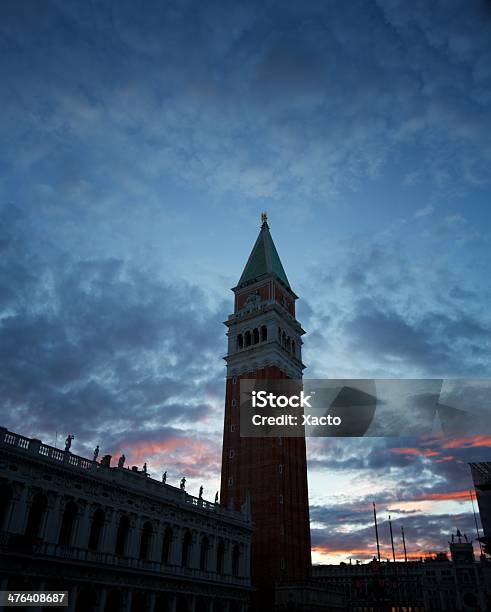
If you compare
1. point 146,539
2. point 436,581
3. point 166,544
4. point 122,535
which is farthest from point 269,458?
point 436,581

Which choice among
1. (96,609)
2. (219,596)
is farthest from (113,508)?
(219,596)

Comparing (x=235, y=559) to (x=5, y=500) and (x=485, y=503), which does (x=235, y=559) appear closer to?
(x=485, y=503)

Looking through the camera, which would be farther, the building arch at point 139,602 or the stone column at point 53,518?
the building arch at point 139,602

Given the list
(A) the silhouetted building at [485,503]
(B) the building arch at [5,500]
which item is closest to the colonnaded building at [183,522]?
(B) the building arch at [5,500]

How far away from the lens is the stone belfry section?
6112 cm

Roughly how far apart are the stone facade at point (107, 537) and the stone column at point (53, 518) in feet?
0.21

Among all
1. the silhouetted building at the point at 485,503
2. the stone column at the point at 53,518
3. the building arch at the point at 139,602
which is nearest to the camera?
the stone column at the point at 53,518

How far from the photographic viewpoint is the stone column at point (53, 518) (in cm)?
3544

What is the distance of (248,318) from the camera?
78438 millimetres

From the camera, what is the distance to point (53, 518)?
118ft

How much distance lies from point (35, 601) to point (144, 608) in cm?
1171

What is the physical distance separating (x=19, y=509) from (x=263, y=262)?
186 feet

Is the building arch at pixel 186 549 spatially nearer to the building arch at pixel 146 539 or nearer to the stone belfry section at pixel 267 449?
the building arch at pixel 146 539

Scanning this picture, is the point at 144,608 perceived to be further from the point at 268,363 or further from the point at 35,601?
the point at 268,363
